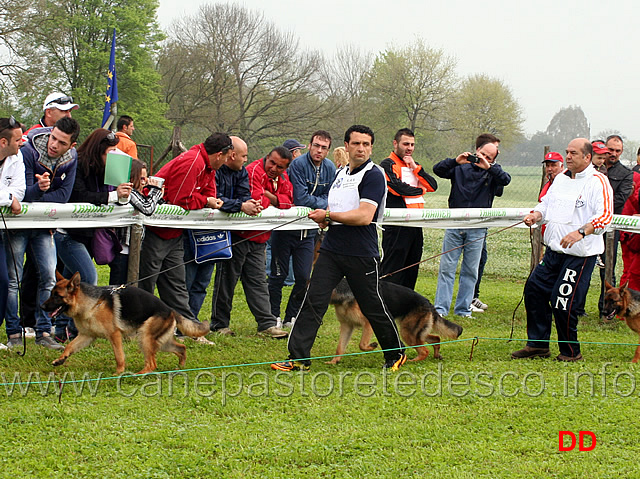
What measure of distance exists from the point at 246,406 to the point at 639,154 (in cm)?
762

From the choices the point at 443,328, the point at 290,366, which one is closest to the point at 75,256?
the point at 290,366

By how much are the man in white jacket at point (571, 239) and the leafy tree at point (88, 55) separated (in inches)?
1058

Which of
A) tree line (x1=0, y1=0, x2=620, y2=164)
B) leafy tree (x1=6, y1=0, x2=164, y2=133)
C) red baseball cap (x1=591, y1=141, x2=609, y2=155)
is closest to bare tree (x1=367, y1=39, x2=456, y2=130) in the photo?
tree line (x1=0, y1=0, x2=620, y2=164)

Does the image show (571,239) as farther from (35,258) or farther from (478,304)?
(35,258)

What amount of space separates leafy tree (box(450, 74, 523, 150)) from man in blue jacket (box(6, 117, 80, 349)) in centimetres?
3837

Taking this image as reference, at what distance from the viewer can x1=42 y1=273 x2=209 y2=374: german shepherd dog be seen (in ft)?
18.2

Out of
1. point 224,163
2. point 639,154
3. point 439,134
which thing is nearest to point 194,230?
point 224,163

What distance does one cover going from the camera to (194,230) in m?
7.34

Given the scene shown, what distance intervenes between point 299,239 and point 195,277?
140 centimetres

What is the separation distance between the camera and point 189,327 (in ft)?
20.5

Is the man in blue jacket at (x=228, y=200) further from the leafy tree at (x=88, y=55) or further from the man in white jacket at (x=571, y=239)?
the leafy tree at (x=88, y=55)

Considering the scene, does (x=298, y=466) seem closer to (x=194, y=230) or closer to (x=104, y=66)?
(x=194, y=230)

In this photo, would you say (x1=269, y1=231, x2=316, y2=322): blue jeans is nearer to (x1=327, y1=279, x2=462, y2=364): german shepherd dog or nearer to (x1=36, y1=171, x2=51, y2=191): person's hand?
(x1=327, y1=279, x2=462, y2=364): german shepherd dog

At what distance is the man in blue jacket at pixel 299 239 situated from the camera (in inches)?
327
